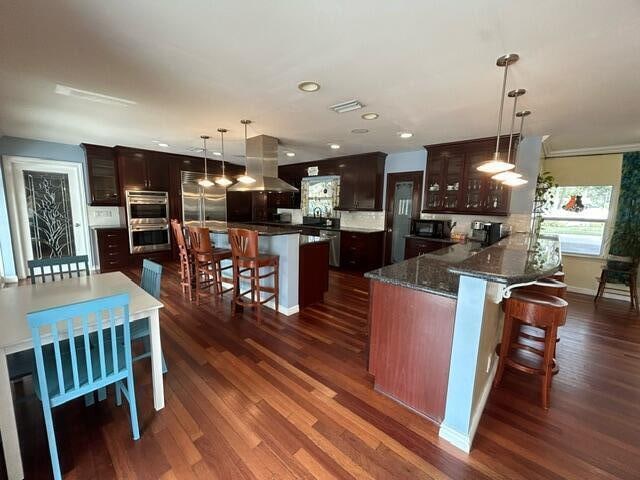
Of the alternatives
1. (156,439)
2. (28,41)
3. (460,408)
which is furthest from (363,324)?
(28,41)

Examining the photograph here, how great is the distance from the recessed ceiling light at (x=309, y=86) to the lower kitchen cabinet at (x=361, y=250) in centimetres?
335

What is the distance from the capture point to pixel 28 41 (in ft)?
5.59

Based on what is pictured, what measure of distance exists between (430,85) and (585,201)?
14.1ft

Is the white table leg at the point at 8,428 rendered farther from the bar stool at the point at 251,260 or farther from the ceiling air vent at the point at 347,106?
the ceiling air vent at the point at 347,106

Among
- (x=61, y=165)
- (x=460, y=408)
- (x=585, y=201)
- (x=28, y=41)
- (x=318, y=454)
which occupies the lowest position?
(x=318, y=454)

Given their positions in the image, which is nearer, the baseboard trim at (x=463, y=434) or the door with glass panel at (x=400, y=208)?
the baseboard trim at (x=463, y=434)

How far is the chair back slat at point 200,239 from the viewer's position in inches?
131

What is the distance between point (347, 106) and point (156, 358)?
8.98ft

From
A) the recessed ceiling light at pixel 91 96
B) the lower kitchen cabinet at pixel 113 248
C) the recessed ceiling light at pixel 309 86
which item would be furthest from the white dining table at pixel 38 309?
the lower kitchen cabinet at pixel 113 248

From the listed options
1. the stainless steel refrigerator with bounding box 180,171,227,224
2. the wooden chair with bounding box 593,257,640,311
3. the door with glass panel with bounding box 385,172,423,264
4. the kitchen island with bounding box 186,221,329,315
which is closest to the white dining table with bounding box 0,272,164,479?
the kitchen island with bounding box 186,221,329,315

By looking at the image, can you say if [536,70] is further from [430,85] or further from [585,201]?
[585,201]

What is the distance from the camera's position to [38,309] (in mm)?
1571

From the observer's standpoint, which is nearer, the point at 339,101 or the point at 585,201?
the point at 339,101

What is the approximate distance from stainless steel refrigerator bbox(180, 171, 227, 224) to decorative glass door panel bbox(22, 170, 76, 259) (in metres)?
2.02
